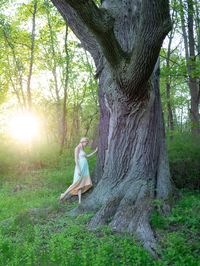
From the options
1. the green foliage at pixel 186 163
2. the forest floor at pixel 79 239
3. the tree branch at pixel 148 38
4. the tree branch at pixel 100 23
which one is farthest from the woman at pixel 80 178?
the tree branch at pixel 100 23

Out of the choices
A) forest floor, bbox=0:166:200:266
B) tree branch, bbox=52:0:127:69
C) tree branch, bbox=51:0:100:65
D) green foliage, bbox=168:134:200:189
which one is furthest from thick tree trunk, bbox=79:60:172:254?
green foliage, bbox=168:134:200:189

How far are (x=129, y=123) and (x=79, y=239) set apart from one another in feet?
9.65

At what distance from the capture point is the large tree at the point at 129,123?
5.69 m

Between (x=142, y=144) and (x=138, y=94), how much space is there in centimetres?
119

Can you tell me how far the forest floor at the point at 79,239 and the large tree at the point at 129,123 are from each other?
352 millimetres

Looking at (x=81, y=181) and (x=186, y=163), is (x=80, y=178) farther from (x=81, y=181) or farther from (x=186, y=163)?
(x=186, y=163)

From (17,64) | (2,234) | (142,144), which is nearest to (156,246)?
(142,144)

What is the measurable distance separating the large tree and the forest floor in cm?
35

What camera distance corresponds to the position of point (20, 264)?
472cm

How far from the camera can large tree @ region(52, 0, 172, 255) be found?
5.69 m

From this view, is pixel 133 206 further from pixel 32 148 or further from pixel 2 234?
Answer: pixel 32 148

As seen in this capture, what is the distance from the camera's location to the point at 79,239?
578 cm

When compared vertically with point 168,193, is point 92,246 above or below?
below

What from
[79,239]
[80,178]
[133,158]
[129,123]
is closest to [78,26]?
[129,123]
